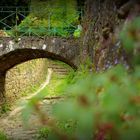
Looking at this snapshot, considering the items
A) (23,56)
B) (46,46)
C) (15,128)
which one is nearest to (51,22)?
(23,56)

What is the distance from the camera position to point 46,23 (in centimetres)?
1315

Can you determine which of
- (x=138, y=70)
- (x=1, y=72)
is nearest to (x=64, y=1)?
(x=1, y=72)

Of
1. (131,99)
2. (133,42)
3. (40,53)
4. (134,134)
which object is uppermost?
(40,53)

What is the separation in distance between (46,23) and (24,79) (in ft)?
18.9

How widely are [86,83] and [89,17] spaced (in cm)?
588

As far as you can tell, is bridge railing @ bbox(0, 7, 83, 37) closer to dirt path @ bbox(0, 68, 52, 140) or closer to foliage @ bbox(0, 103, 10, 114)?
dirt path @ bbox(0, 68, 52, 140)

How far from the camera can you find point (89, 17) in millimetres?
7273

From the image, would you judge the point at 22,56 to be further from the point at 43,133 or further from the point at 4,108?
the point at 4,108

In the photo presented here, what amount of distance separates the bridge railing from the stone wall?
2.98m

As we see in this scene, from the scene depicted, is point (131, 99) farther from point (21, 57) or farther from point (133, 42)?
point (21, 57)

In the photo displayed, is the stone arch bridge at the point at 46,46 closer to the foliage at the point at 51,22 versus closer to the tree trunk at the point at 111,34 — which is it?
the foliage at the point at 51,22

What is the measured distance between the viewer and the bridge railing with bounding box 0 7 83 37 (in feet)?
38.4

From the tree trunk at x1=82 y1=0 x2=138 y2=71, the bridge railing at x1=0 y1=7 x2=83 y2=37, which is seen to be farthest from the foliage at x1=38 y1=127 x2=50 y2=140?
the tree trunk at x1=82 y1=0 x2=138 y2=71

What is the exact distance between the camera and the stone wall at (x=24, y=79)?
52.7ft
